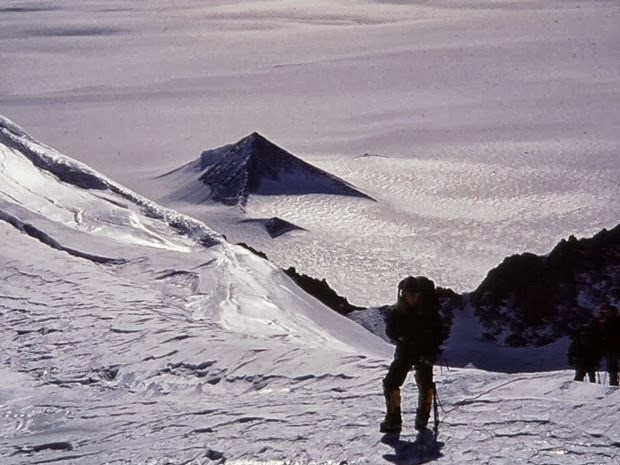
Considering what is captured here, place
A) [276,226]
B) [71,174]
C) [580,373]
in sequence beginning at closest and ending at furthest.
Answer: [580,373]
[71,174]
[276,226]

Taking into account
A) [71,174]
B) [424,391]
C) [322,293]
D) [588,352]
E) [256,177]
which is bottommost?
[424,391]

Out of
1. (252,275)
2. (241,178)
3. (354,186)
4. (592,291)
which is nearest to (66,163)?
(252,275)

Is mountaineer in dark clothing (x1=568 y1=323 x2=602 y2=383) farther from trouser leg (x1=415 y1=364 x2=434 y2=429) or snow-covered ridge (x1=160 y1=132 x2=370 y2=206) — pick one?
snow-covered ridge (x1=160 y1=132 x2=370 y2=206)

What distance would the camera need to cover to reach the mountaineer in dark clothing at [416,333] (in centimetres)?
581

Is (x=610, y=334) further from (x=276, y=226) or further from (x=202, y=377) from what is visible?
(x=276, y=226)

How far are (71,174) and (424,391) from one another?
1597 centimetres

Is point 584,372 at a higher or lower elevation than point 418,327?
lower

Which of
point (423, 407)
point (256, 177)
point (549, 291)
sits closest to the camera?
point (423, 407)

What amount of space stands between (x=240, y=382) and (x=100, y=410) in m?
1.28

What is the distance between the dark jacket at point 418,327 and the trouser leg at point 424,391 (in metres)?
0.10

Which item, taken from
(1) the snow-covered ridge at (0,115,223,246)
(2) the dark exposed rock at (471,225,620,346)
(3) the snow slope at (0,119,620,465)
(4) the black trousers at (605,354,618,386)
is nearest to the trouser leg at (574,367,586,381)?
(4) the black trousers at (605,354,618,386)

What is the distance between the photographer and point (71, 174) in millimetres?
21016

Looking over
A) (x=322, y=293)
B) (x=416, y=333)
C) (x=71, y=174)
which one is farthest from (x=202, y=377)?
(x=322, y=293)

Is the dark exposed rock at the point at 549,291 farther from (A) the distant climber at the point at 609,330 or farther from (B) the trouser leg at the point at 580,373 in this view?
(A) the distant climber at the point at 609,330
